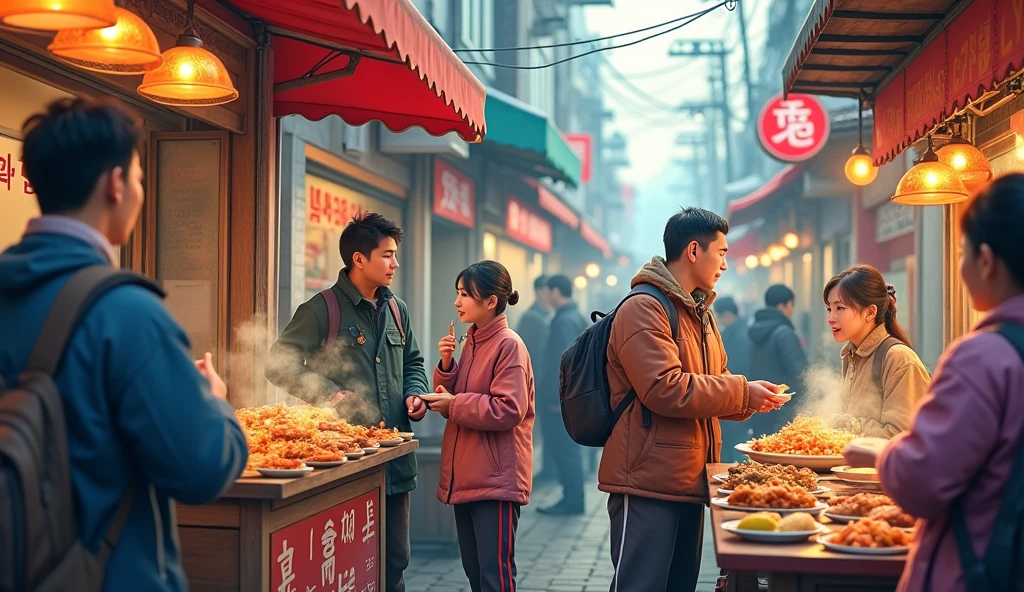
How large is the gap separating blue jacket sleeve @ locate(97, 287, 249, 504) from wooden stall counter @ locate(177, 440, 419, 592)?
1463 mm

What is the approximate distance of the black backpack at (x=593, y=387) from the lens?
16.2ft

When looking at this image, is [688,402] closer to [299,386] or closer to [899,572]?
[899,572]

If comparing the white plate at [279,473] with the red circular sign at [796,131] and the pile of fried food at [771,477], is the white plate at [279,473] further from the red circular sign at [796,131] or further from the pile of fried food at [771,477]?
the red circular sign at [796,131]

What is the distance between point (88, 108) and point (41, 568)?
43.7 inches

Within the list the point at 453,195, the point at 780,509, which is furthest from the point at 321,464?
the point at 453,195

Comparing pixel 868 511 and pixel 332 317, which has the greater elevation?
pixel 332 317

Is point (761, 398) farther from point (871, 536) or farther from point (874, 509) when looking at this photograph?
point (871, 536)

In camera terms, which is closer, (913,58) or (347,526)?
(347,526)

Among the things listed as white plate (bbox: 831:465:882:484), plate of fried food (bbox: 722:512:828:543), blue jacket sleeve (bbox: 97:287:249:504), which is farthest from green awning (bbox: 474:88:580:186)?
blue jacket sleeve (bbox: 97:287:249:504)

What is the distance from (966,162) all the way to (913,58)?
113 centimetres

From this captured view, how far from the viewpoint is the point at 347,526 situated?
202 inches

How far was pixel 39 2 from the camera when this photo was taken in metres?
3.46

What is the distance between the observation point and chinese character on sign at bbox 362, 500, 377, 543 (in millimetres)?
5383

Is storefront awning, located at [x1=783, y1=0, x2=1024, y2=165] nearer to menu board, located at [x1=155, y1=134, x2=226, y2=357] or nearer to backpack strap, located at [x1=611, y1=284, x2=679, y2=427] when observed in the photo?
backpack strap, located at [x1=611, y1=284, x2=679, y2=427]
